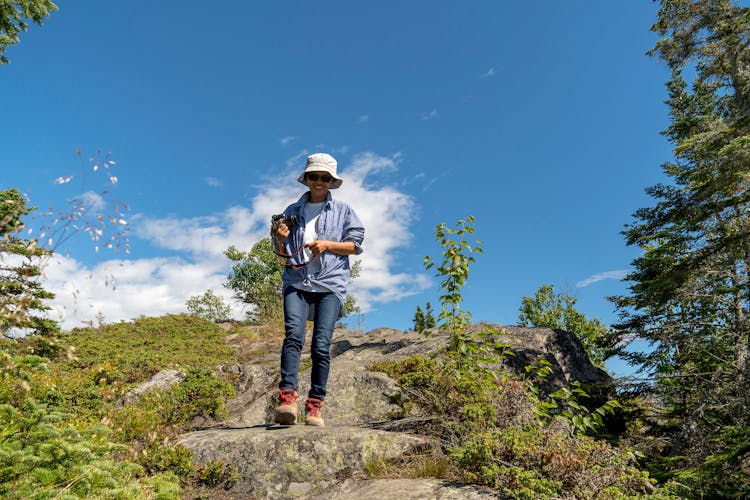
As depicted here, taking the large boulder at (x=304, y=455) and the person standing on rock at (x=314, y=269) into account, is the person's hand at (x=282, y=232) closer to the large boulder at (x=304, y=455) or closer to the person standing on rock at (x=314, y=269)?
the person standing on rock at (x=314, y=269)

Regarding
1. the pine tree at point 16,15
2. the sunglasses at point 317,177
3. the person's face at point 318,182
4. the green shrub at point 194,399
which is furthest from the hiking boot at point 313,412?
the pine tree at point 16,15

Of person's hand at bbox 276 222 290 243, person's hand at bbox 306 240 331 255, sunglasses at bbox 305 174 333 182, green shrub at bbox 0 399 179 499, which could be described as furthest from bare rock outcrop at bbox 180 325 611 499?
sunglasses at bbox 305 174 333 182

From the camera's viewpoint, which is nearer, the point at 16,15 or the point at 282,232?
the point at 282,232

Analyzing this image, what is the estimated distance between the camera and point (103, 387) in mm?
7367

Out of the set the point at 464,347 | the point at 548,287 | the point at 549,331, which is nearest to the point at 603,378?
the point at 549,331

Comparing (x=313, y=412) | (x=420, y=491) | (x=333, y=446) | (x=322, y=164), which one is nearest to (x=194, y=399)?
(x=313, y=412)

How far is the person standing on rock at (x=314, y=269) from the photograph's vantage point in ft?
13.9

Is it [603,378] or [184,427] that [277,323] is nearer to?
[184,427]

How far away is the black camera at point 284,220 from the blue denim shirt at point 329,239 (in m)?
0.05

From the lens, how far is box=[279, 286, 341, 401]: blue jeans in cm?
418

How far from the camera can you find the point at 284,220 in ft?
15.3

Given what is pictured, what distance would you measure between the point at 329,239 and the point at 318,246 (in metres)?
0.31

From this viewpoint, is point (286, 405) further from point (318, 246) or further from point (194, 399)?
point (194, 399)

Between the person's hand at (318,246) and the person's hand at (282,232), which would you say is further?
the person's hand at (282,232)
